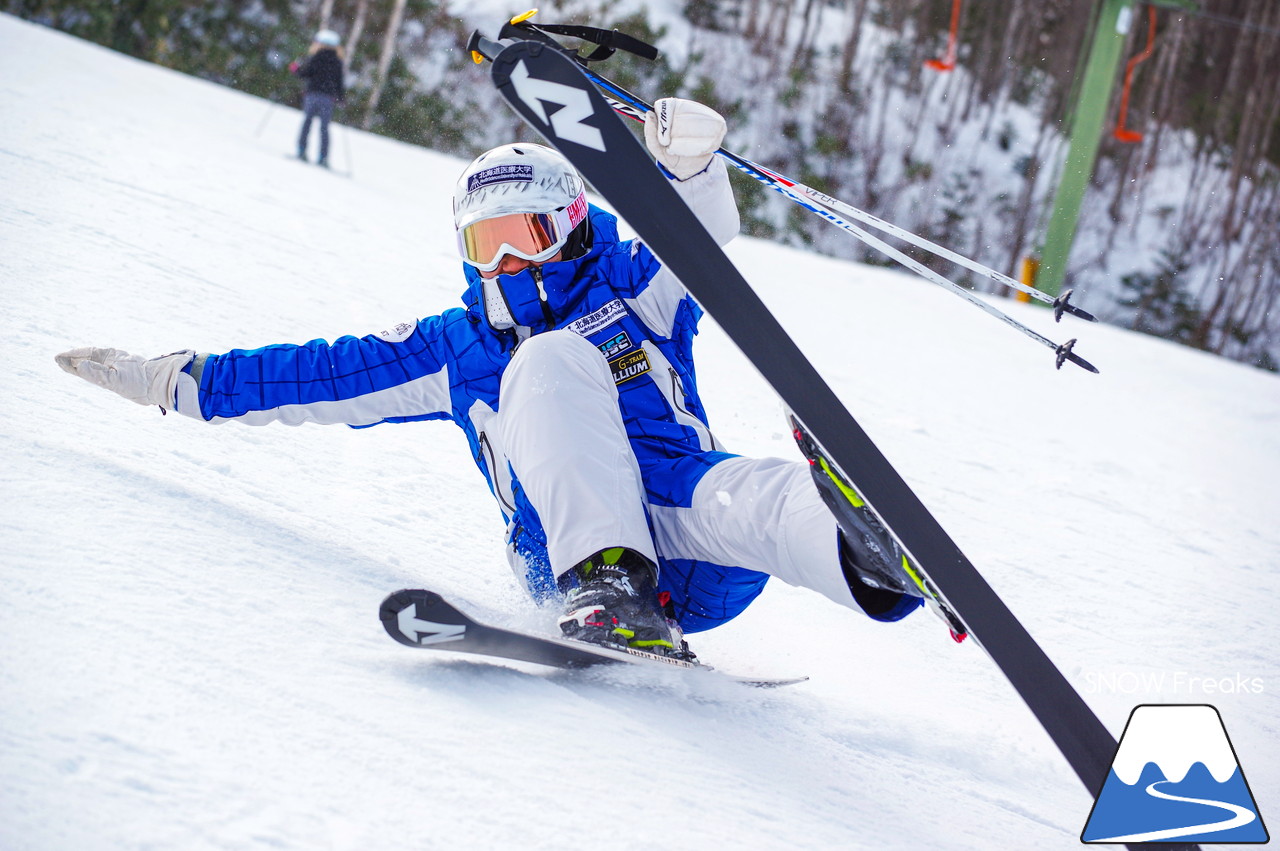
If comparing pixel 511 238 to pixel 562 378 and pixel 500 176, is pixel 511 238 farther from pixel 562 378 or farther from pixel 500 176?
pixel 562 378

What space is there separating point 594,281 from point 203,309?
1.90 metres

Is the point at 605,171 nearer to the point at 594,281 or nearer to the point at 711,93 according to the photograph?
the point at 594,281

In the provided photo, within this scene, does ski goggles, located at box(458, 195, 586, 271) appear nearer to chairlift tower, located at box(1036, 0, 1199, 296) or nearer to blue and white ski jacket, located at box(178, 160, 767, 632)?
blue and white ski jacket, located at box(178, 160, 767, 632)

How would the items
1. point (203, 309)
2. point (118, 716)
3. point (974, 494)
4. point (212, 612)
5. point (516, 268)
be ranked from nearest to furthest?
1. point (118, 716)
2. point (212, 612)
3. point (516, 268)
4. point (203, 309)
5. point (974, 494)

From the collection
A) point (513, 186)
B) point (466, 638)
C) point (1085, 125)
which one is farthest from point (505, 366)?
point (1085, 125)

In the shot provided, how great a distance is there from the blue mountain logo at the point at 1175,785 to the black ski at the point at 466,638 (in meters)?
0.64

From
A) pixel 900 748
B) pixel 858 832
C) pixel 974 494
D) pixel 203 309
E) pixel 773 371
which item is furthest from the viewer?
pixel 974 494

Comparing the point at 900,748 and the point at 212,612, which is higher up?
the point at 212,612

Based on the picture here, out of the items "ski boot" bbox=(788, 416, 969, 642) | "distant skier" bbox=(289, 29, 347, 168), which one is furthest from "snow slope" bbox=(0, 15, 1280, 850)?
"distant skier" bbox=(289, 29, 347, 168)

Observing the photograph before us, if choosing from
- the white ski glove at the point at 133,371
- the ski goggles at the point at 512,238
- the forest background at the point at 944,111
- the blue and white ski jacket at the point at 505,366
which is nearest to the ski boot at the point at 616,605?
the blue and white ski jacket at the point at 505,366

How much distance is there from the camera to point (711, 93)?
17.1 m

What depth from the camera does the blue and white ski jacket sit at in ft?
6.03

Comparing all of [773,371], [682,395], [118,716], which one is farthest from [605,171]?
[118,716]

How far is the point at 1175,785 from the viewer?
125 centimetres
